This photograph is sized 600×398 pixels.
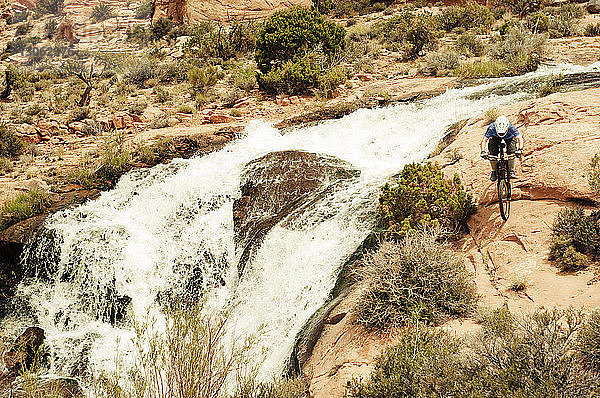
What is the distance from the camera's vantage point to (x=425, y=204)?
7.29m

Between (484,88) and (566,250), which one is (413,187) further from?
(484,88)

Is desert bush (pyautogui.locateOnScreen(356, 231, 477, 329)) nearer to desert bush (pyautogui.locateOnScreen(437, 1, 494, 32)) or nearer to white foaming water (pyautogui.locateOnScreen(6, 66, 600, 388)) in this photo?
white foaming water (pyautogui.locateOnScreen(6, 66, 600, 388))

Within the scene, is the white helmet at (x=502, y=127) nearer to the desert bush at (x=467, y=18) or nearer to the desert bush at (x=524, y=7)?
the desert bush at (x=467, y=18)

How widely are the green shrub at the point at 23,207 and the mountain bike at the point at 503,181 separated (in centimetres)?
1015

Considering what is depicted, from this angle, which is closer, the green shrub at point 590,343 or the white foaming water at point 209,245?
the green shrub at point 590,343

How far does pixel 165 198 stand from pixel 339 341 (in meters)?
6.62

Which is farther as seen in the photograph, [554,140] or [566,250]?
[554,140]

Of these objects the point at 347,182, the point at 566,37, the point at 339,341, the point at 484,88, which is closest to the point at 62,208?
the point at 347,182

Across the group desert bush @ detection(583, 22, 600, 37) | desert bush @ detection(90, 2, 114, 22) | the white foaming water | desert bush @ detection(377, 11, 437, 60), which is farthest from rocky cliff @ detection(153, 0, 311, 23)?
the white foaming water

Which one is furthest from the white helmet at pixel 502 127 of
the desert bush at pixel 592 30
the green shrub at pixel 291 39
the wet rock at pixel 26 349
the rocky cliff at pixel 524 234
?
the desert bush at pixel 592 30

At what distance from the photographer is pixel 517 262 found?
625cm

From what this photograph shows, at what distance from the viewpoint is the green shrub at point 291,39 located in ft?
62.5

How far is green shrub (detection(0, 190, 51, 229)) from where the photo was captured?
11.1 m

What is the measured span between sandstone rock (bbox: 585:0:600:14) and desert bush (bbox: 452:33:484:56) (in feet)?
24.1
